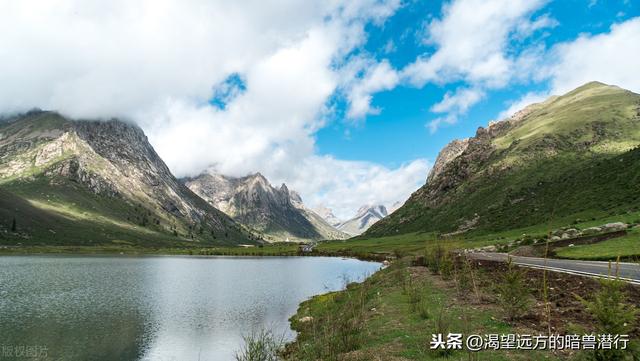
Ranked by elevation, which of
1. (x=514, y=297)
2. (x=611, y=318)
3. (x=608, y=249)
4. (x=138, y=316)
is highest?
(x=608, y=249)

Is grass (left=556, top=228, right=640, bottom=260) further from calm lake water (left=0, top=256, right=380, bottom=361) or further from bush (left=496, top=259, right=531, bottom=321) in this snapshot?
bush (left=496, top=259, right=531, bottom=321)

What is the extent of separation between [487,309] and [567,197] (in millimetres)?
141439

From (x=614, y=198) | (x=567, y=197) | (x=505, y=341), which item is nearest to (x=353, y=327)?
(x=505, y=341)

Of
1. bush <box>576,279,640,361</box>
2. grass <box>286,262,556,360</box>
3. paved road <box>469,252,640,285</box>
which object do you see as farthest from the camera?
paved road <box>469,252,640,285</box>

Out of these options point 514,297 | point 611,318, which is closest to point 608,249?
point 514,297

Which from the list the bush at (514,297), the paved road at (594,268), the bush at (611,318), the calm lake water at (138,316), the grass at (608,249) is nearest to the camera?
the bush at (611,318)

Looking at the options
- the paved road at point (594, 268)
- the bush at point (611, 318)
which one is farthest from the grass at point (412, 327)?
the paved road at point (594, 268)

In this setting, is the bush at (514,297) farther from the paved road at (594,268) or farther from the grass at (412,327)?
the paved road at (594,268)

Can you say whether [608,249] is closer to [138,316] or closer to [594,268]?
[594,268]

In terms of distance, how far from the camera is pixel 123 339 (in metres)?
42.2

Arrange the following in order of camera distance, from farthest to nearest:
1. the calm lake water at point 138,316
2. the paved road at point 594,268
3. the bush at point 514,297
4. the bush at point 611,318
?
the calm lake water at point 138,316 → the paved road at point 594,268 → the bush at point 514,297 → the bush at point 611,318

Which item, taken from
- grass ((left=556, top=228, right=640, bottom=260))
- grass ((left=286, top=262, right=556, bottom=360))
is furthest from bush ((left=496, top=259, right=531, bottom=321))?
grass ((left=556, top=228, right=640, bottom=260))

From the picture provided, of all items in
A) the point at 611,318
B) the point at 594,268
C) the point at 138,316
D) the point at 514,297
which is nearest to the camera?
the point at 611,318

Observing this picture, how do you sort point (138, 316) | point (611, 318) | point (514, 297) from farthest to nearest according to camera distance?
point (138, 316) → point (514, 297) → point (611, 318)
